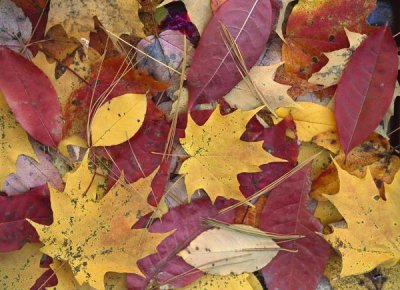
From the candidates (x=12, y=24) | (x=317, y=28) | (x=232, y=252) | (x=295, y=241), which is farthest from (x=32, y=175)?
(x=317, y=28)

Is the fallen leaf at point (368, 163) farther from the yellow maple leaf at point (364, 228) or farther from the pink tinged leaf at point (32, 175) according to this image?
the pink tinged leaf at point (32, 175)

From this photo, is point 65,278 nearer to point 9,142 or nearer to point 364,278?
point 9,142

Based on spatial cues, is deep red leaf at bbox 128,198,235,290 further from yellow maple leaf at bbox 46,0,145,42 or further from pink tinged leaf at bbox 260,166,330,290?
yellow maple leaf at bbox 46,0,145,42

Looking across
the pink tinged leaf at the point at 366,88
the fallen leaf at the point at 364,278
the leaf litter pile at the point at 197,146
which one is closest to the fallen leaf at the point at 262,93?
the leaf litter pile at the point at 197,146

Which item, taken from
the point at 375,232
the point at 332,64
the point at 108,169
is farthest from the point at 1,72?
the point at 375,232

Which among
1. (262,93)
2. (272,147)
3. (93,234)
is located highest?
(262,93)

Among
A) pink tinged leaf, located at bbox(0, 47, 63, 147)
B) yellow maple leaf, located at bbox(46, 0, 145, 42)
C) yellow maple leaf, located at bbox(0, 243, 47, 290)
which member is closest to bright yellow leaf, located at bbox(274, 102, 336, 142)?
yellow maple leaf, located at bbox(46, 0, 145, 42)
